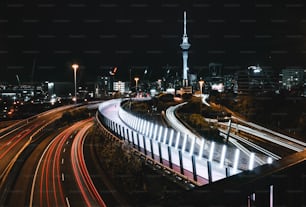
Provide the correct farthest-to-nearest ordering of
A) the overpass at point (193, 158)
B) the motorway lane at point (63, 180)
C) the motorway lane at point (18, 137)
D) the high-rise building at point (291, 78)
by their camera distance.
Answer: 1. the motorway lane at point (18, 137)
2. the high-rise building at point (291, 78)
3. the motorway lane at point (63, 180)
4. the overpass at point (193, 158)

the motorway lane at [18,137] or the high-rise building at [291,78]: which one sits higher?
the high-rise building at [291,78]

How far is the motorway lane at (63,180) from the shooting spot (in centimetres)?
421

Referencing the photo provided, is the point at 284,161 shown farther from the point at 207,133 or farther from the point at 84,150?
the point at 84,150

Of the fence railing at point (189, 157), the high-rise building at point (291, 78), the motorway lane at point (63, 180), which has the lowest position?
the motorway lane at point (63, 180)

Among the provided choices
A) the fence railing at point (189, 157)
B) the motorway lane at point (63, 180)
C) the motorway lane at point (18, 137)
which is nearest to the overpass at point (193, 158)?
the fence railing at point (189, 157)

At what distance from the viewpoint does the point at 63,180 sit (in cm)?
521

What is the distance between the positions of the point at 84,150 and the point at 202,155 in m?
5.25

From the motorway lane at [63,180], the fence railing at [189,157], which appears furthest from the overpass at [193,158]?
the motorway lane at [63,180]

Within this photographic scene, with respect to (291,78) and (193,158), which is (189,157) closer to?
(193,158)

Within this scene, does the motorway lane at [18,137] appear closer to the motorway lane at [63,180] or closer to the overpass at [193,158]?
the motorway lane at [63,180]

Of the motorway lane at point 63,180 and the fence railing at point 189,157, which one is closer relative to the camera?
the fence railing at point 189,157

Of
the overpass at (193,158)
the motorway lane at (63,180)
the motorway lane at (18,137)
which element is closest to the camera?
the overpass at (193,158)

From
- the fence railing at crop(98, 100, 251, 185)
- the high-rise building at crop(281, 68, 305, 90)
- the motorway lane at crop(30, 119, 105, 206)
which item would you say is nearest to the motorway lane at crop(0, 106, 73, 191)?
the motorway lane at crop(30, 119, 105, 206)

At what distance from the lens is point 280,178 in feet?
2.32
